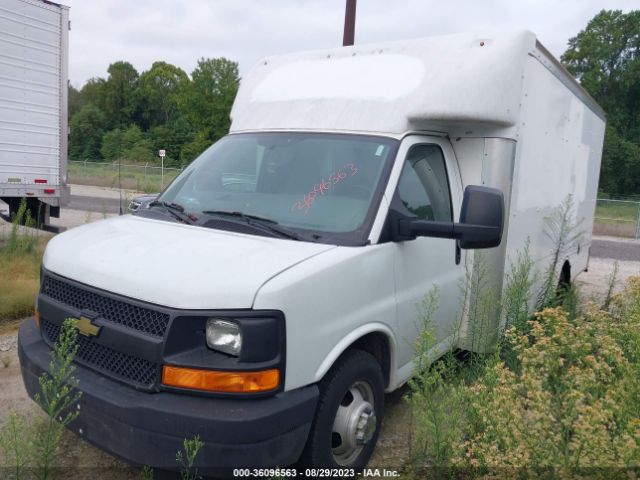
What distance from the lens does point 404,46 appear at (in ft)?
14.9

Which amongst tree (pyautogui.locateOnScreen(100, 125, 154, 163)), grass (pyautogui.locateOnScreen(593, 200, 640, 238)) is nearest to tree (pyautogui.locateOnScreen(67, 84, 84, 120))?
tree (pyautogui.locateOnScreen(100, 125, 154, 163))

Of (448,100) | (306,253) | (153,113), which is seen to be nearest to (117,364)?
(306,253)

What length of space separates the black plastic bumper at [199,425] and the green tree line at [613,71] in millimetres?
55159

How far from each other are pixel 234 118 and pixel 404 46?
1.58 meters

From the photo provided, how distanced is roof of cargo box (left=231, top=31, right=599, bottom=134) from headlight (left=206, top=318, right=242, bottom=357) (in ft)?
6.35

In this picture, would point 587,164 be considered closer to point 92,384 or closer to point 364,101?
point 364,101

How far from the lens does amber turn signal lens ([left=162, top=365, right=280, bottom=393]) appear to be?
8.80 ft

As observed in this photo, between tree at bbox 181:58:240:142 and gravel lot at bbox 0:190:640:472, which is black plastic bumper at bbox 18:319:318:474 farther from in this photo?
tree at bbox 181:58:240:142

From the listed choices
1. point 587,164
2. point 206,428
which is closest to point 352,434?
point 206,428

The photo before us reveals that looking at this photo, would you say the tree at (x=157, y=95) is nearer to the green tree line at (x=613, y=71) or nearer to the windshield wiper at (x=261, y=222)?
the green tree line at (x=613, y=71)

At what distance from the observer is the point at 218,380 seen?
269cm

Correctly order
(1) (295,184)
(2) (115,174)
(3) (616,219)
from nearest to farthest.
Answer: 1. (1) (295,184)
2. (3) (616,219)
3. (2) (115,174)

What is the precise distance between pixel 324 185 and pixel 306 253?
789mm

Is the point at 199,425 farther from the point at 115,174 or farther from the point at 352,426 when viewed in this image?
the point at 115,174
